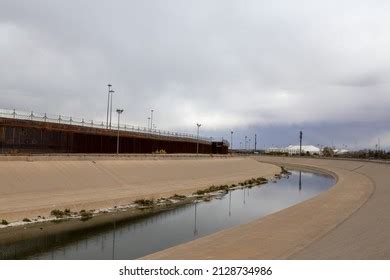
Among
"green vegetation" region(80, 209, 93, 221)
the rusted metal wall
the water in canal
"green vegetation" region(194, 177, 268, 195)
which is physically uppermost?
the rusted metal wall

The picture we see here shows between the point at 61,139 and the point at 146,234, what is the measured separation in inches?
1397

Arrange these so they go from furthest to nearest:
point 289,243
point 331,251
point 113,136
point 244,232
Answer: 1. point 113,136
2. point 244,232
3. point 289,243
4. point 331,251

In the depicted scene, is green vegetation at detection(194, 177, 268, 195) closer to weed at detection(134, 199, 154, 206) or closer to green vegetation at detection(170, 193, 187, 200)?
green vegetation at detection(170, 193, 187, 200)

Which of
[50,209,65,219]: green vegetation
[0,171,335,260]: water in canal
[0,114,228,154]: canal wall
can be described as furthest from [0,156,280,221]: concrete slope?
[0,114,228,154]: canal wall

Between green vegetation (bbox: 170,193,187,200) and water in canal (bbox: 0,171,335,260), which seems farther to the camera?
green vegetation (bbox: 170,193,187,200)

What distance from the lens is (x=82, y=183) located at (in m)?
41.5

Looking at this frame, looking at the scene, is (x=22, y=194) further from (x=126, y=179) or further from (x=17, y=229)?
(x=126, y=179)

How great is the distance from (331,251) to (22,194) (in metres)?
24.2

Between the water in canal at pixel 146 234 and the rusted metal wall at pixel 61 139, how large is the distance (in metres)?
23.0

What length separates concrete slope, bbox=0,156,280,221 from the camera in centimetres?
3281

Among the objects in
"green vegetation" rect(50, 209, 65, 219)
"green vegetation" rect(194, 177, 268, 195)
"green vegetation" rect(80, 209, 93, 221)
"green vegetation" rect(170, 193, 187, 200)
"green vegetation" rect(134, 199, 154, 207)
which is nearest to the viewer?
"green vegetation" rect(50, 209, 65, 219)

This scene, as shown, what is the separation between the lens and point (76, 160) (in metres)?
46.9

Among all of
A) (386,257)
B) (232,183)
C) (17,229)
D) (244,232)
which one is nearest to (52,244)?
(17,229)

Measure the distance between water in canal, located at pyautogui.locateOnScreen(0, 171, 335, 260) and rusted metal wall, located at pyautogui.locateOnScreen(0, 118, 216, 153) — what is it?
23.0 m
